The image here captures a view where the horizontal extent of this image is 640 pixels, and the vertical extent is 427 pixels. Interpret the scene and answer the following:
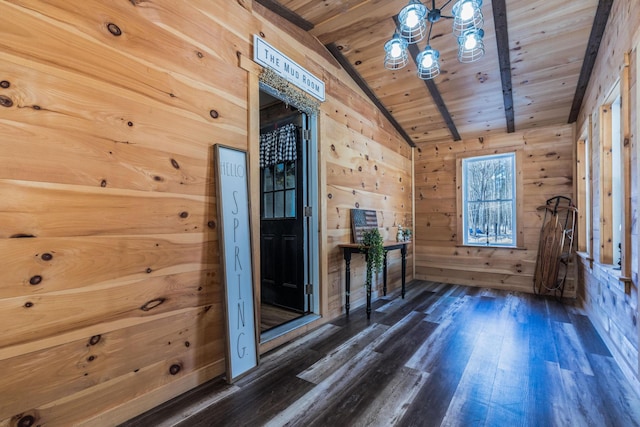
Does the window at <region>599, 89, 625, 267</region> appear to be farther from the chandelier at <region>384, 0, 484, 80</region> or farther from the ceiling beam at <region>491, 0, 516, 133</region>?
the chandelier at <region>384, 0, 484, 80</region>

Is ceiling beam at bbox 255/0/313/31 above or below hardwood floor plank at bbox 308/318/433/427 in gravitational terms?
above

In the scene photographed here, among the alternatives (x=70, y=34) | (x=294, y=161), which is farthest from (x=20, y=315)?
(x=294, y=161)

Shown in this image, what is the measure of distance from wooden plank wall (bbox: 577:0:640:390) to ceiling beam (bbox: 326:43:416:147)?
2.21 metres

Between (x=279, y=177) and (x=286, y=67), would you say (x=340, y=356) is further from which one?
(x=286, y=67)

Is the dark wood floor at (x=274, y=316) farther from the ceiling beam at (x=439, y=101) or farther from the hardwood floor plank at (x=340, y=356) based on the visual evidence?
the ceiling beam at (x=439, y=101)

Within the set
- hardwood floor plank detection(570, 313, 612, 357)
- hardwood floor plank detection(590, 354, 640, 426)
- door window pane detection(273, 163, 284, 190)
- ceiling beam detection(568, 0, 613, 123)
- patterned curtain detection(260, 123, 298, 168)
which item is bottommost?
hardwood floor plank detection(570, 313, 612, 357)

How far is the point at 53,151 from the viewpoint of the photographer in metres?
1.35

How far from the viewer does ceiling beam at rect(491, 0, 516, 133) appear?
8.33 ft

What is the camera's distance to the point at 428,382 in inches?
77.1

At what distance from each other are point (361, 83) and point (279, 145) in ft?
4.30

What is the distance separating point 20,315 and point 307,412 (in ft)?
4.70

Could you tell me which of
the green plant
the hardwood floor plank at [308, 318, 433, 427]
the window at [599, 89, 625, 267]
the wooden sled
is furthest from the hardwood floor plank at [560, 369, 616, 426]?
the wooden sled

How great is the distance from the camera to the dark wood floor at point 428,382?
1617 mm

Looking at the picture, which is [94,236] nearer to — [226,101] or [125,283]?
[125,283]
